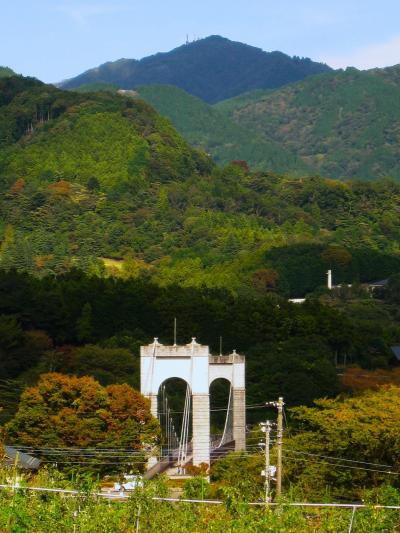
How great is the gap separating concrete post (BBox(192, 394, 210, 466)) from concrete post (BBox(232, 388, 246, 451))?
1391 millimetres

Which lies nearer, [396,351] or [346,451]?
[346,451]

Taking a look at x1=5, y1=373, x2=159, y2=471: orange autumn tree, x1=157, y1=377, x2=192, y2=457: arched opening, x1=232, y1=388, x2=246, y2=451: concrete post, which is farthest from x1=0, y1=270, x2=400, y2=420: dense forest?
x1=5, y1=373, x2=159, y2=471: orange autumn tree

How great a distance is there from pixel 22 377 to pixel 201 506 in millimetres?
31554

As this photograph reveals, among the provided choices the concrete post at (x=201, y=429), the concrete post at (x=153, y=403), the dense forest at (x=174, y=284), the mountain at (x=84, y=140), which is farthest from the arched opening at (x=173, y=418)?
the mountain at (x=84, y=140)

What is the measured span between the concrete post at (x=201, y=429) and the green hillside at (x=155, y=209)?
176 ft

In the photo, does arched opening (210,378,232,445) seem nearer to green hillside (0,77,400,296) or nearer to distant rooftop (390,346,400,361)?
distant rooftop (390,346,400,361)

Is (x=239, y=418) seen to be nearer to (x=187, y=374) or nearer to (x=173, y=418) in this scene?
(x=187, y=374)

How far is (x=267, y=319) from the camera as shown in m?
84.3

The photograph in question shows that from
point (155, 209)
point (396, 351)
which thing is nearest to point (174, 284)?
point (396, 351)

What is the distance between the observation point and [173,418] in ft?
216

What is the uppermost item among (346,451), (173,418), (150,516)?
(173,418)

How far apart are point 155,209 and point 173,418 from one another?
3518 inches

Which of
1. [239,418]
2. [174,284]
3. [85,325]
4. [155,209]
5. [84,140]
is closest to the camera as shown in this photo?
[239,418]

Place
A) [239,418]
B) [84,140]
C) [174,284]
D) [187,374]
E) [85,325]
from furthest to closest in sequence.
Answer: [84,140], [174,284], [85,325], [239,418], [187,374]
